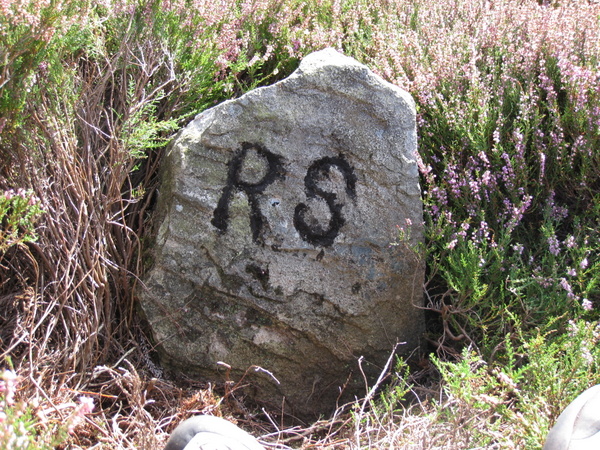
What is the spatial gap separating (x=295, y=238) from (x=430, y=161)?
96 centimetres

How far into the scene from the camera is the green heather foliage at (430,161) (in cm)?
A: 205

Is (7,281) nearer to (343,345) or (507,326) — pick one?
(343,345)

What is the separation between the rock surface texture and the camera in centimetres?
235

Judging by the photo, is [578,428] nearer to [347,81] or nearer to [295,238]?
[295,238]

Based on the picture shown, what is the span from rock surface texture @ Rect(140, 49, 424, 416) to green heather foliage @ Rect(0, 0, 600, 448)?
0.56ft

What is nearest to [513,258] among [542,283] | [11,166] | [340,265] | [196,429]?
[542,283]

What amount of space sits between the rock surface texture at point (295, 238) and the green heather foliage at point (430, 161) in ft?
0.56

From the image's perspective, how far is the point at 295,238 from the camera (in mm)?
2379

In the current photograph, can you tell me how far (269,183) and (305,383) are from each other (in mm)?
888

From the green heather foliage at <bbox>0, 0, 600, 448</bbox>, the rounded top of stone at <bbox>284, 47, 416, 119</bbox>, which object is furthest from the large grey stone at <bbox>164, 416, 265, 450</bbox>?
the rounded top of stone at <bbox>284, 47, 416, 119</bbox>

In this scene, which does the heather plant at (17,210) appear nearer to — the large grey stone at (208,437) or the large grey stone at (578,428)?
the large grey stone at (208,437)

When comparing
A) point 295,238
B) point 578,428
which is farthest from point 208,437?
point 578,428

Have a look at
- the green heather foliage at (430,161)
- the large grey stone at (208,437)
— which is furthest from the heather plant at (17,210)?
the large grey stone at (208,437)

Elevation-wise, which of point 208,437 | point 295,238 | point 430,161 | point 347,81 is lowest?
point 208,437
